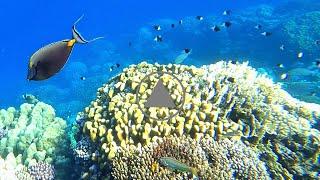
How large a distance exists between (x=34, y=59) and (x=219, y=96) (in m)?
2.92

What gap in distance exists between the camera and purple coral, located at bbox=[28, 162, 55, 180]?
202 inches

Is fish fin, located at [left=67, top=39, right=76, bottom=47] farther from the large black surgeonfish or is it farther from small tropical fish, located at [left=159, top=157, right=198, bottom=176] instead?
small tropical fish, located at [left=159, top=157, right=198, bottom=176]

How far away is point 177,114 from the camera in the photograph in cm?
455

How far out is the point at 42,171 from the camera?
17.0ft

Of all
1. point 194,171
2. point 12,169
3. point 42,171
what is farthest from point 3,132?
point 194,171

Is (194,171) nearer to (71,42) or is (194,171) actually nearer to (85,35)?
(71,42)

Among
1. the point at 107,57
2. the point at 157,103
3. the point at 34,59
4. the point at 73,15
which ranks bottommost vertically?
the point at 34,59

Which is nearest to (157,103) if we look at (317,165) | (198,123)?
(198,123)

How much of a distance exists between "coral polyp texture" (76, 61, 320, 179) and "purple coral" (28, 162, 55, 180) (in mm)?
677

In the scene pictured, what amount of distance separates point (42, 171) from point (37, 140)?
676mm

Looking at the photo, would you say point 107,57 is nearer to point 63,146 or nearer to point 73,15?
point 63,146

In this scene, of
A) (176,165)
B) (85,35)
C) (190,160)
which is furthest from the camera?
(85,35)

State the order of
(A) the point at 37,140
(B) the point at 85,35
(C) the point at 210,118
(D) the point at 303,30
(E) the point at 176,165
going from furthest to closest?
(B) the point at 85,35, (D) the point at 303,30, (A) the point at 37,140, (C) the point at 210,118, (E) the point at 176,165

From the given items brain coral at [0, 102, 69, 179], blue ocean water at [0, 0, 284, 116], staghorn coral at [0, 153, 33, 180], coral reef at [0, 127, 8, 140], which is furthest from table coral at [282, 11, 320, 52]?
staghorn coral at [0, 153, 33, 180]
